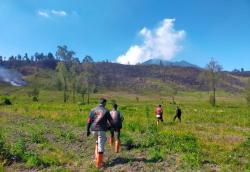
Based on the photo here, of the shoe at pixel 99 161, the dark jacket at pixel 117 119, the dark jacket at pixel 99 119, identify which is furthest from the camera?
the dark jacket at pixel 117 119

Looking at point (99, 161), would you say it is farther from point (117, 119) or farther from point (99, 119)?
point (117, 119)

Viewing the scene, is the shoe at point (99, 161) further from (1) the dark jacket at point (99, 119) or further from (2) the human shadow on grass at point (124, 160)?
(1) the dark jacket at point (99, 119)

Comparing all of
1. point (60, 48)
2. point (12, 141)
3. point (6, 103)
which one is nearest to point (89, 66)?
point (60, 48)

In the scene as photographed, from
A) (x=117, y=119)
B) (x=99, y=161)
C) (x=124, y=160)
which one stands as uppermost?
(x=117, y=119)

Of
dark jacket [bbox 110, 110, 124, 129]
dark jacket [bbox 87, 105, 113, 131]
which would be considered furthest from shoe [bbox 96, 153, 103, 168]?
dark jacket [bbox 110, 110, 124, 129]

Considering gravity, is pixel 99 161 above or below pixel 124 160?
above

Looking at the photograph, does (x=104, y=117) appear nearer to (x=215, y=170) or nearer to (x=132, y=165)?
(x=132, y=165)

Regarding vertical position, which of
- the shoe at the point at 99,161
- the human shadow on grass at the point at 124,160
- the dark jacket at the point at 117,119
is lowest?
the human shadow on grass at the point at 124,160

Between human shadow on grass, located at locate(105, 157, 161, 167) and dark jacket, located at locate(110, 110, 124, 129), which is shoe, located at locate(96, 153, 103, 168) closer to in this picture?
human shadow on grass, located at locate(105, 157, 161, 167)

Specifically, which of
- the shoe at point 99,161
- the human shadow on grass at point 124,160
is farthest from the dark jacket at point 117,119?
the shoe at point 99,161

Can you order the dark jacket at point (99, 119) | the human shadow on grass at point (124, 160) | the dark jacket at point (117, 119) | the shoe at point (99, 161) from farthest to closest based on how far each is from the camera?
the dark jacket at point (117, 119)
the human shadow on grass at point (124, 160)
the dark jacket at point (99, 119)
the shoe at point (99, 161)

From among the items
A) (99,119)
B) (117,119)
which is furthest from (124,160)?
(117,119)

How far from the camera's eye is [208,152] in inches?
717

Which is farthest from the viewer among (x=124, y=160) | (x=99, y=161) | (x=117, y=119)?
(x=117, y=119)
